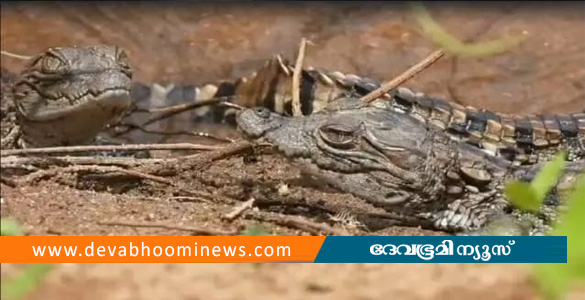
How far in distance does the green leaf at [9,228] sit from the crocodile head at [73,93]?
3.07 ft

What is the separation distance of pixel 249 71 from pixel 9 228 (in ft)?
7.28

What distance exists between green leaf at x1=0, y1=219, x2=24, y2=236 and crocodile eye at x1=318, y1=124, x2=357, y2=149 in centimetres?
93

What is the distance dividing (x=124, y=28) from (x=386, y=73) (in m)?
1.27

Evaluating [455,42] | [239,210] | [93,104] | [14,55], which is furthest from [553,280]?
[14,55]

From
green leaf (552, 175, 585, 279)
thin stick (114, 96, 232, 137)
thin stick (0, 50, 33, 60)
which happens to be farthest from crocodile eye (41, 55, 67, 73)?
green leaf (552, 175, 585, 279)

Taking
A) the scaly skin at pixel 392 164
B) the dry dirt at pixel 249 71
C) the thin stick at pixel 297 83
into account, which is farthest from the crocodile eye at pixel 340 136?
the thin stick at pixel 297 83

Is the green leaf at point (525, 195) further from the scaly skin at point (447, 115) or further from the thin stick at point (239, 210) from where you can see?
the scaly skin at point (447, 115)

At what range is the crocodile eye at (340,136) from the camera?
329 cm

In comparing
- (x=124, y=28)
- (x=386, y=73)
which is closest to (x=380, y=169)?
(x=386, y=73)

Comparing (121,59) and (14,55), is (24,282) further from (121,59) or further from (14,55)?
(14,55)

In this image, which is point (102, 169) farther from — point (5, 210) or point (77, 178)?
point (5, 210)

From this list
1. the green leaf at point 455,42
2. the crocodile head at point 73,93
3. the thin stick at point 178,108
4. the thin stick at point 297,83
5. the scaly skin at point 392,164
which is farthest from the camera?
the green leaf at point 455,42

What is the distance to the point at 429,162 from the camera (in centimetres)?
327

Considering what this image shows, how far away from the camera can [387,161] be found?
326 centimetres
